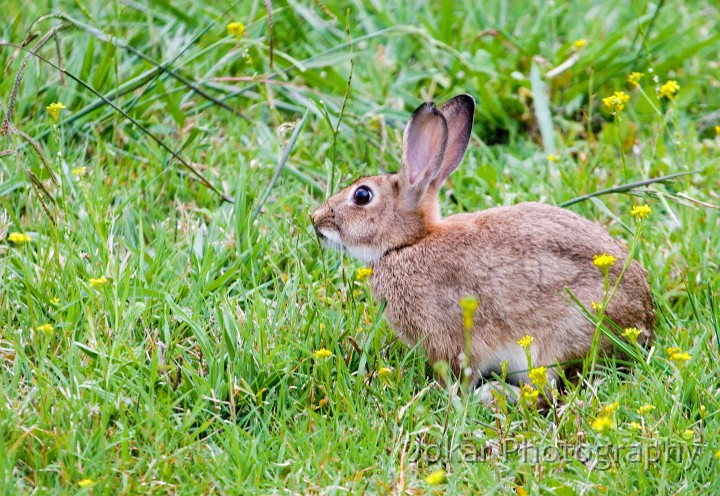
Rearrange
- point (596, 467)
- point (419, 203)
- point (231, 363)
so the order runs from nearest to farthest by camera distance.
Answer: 1. point (596, 467)
2. point (231, 363)
3. point (419, 203)

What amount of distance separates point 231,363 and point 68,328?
749 mm

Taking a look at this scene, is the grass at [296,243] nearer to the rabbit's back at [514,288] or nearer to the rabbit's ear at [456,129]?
the rabbit's back at [514,288]

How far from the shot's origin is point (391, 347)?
4734mm

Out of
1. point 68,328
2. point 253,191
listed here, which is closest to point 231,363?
point 68,328

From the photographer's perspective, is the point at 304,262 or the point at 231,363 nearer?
the point at 231,363

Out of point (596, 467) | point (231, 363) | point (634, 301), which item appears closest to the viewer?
point (596, 467)

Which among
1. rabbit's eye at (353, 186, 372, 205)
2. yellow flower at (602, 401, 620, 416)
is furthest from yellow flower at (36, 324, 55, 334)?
yellow flower at (602, 401, 620, 416)

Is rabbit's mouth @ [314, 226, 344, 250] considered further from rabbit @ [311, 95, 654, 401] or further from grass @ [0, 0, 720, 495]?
grass @ [0, 0, 720, 495]

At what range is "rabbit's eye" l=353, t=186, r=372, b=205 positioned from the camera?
5.11 meters

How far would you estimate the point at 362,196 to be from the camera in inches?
201

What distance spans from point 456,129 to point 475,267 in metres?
0.81

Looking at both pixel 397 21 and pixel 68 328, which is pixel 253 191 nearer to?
pixel 68 328

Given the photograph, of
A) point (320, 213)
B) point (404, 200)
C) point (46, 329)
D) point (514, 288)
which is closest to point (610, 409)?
point (514, 288)

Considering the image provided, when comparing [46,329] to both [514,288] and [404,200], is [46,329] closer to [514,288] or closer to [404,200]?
[404,200]
